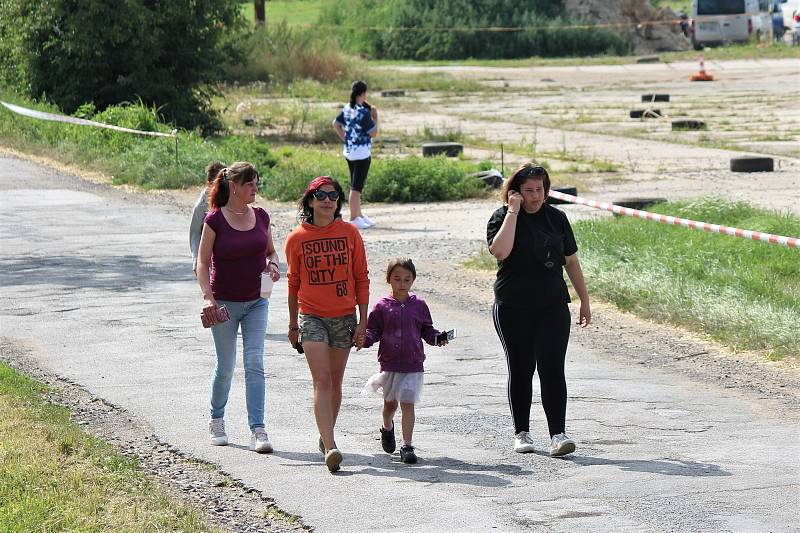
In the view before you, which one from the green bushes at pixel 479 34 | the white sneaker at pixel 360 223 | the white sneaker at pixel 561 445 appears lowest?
the white sneaker at pixel 561 445

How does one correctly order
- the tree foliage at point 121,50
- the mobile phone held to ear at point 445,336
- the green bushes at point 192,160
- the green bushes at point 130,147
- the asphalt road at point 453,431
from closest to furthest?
1. the asphalt road at point 453,431
2. the mobile phone held to ear at point 445,336
3. the green bushes at point 192,160
4. the green bushes at point 130,147
5. the tree foliage at point 121,50

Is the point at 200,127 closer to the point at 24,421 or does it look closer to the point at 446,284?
the point at 446,284

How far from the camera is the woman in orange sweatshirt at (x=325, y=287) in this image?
7.72m

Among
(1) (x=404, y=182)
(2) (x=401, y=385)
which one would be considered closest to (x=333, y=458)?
(2) (x=401, y=385)

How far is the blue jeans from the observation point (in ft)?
27.2

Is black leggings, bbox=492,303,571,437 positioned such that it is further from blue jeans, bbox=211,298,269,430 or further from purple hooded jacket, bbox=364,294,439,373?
blue jeans, bbox=211,298,269,430

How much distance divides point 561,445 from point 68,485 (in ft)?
9.04

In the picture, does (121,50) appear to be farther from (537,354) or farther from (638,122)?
(537,354)

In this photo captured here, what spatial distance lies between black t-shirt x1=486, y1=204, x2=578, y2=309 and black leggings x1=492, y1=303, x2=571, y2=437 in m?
0.08

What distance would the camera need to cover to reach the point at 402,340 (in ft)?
25.8

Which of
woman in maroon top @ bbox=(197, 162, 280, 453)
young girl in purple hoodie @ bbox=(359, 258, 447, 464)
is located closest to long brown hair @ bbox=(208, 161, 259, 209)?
woman in maroon top @ bbox=(197, 162, 280, 453)

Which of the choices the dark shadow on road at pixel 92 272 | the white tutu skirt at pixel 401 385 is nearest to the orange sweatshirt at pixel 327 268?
the white tutu skirt at pixel 401 385

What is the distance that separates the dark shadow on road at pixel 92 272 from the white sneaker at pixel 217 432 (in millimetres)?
6095

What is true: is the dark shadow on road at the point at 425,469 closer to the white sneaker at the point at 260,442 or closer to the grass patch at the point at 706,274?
the white sneaker at the point at 260,442
